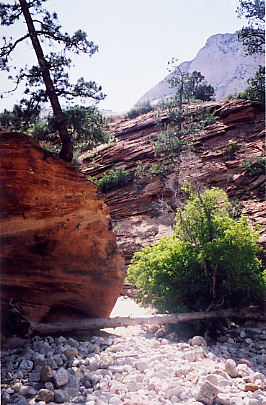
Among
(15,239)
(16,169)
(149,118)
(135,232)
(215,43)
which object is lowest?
(135,232)

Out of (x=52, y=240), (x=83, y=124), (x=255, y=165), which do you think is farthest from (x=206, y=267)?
(x=255, y=165)

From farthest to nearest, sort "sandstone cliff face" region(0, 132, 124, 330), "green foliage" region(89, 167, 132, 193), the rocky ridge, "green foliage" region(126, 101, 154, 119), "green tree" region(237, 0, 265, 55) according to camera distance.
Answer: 1. "green foliage" region(126, 101, 154, 119)
2. "green foliage" region(89, 167, 132, 193)
3. "green tree" region(237, 0, 265, 55)
4. "sandstone cliff face" region(0, 132, 124, 330)
5. the rocky ridge

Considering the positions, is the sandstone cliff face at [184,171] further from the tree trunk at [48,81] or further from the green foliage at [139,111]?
the tree trunk at [48,81]

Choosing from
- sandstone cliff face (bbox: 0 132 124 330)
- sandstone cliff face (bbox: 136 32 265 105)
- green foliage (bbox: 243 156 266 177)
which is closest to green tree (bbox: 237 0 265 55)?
green foliage (bbox: 243 156 266 177)

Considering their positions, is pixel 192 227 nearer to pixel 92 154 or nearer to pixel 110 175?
pixel 110 175

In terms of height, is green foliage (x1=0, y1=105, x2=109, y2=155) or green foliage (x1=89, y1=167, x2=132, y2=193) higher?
green foliage (x1=0, y1=105, x2=109, y2=155)

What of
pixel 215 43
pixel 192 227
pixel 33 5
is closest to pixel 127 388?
pixel 192 227

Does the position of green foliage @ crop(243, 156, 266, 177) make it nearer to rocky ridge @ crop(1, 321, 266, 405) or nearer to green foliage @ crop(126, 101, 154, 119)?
rocky ridge @ crop(1, 321, 266, 405)

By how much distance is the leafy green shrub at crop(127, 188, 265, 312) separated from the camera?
7.87 meters

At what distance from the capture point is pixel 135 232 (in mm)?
17250

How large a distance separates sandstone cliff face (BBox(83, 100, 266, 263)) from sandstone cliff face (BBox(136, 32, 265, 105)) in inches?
684

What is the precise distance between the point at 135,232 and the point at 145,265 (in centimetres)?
860

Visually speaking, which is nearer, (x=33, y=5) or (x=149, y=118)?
(x=33, y=5)

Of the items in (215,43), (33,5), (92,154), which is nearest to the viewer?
(33,5)
